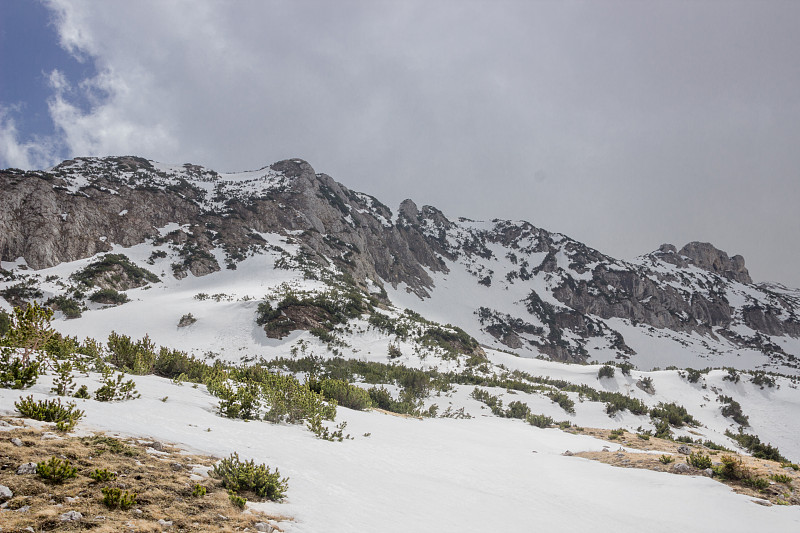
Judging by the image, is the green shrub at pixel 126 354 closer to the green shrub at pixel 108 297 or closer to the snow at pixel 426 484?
the snow at pixel 426 484

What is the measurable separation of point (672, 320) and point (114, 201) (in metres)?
100

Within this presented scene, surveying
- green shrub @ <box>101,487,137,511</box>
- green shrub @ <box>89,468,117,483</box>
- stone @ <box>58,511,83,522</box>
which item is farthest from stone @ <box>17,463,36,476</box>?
stone @ <box>58,511,83,522</box>

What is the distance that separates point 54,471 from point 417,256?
7054 cm

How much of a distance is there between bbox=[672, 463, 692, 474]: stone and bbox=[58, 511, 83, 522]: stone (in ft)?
28.9

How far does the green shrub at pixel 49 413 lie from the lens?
4.01 m

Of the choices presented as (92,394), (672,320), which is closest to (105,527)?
(92,394)

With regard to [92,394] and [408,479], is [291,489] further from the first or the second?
[92,394]

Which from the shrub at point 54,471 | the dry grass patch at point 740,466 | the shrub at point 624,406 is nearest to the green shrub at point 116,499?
the shrub at point 54,471

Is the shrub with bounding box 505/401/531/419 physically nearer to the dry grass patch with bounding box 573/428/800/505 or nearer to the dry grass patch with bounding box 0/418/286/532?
the dry grass patch with bounding box 573/428/800/505

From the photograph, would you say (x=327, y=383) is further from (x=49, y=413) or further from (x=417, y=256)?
(x=417, y=256)

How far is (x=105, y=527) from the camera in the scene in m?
2.34

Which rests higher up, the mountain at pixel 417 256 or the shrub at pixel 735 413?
the mountain at pixel 417 256

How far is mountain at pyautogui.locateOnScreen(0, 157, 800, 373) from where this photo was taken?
39188 mm

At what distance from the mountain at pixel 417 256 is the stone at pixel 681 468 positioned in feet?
121
